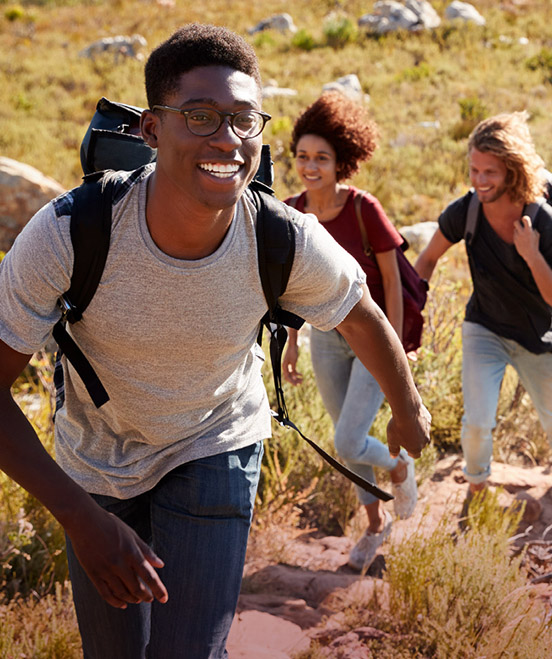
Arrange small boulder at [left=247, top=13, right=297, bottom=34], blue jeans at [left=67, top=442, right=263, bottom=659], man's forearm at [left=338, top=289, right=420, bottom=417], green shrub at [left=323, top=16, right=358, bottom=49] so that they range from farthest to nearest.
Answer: small boulder at [left=247, top=13, right=297, bottom=34] → green shrub at [left=323, top=16, right=358, bottom=49] → man's forearm at [left=338, top=289, right=420, bottom=417] → blue jeans at [left=67, top=442, right=263, bottom=659]

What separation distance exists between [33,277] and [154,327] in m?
0.32

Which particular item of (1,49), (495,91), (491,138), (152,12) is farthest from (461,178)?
(152,12)

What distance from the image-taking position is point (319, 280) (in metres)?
1.95

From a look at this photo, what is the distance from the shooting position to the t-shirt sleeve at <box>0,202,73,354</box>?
→ 1.66m

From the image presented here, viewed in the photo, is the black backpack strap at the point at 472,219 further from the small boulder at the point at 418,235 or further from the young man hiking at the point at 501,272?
the small boulder at the point at 418,235

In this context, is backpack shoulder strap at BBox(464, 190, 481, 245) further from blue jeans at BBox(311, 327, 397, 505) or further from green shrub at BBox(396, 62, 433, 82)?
green shrub at BBox(396, 62, 433, 82)

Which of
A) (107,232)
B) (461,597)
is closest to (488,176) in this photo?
(461,597)

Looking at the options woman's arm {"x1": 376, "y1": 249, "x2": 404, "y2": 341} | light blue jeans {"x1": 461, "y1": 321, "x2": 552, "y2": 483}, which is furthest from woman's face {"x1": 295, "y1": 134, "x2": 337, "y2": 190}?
light blue jeans {"x1": 461, "y1": 321, "x2": 552, "y2": 483}

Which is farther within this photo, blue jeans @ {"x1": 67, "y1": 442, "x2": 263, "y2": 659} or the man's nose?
blue jeans @ {"x1": 67, "y1": 442, "x2": 263, "y2": 659}

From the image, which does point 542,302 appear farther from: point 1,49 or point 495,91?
point 1,49

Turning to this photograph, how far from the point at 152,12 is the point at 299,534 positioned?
1129 inches

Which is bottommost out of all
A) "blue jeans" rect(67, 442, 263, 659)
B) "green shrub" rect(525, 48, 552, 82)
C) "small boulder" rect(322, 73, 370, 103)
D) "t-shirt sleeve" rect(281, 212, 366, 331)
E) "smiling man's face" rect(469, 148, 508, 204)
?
"blue jeans" rect(67, 442, 263, 659)

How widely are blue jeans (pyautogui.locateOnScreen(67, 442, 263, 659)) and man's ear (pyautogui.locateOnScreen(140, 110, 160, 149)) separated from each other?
2.85 feet

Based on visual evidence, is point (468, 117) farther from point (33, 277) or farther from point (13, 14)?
point (13, 14)
